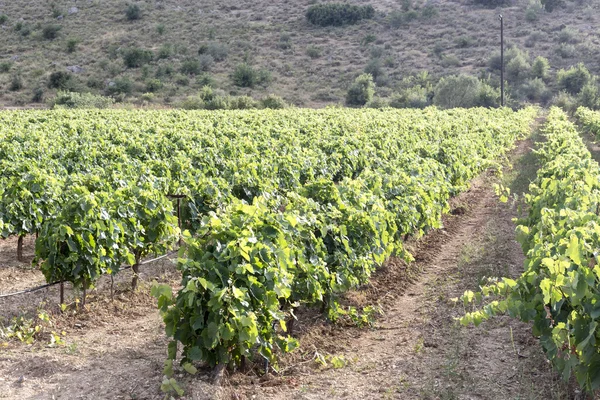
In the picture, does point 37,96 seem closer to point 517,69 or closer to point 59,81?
point 59,81

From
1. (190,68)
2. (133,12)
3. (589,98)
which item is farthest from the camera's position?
(133,12)

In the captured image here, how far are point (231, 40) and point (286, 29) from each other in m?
6.63

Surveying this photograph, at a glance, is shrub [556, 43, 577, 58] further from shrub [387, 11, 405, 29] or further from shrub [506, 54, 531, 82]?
shrub [387, 11, 405, 29]

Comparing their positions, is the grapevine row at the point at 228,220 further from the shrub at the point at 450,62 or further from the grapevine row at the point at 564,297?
the shrub at the point at 450,62

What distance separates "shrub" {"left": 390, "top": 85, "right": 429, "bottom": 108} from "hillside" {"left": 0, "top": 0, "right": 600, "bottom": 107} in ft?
12.3

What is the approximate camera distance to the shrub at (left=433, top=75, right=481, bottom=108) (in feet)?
149

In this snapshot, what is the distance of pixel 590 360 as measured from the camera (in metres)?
3.95

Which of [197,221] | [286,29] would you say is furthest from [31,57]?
[197,221]

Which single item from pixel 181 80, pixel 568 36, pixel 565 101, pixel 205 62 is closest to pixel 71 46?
pixel 205 62

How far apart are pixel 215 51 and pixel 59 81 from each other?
13.8m

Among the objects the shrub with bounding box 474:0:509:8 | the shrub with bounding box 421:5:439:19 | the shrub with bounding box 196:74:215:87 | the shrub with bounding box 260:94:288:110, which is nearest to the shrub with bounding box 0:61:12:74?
the shrub with bounding box 196:74:215:87

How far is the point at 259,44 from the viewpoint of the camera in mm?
58062

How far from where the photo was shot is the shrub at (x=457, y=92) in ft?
149

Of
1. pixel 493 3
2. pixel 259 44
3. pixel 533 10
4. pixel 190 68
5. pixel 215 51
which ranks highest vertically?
pixel 493 3
